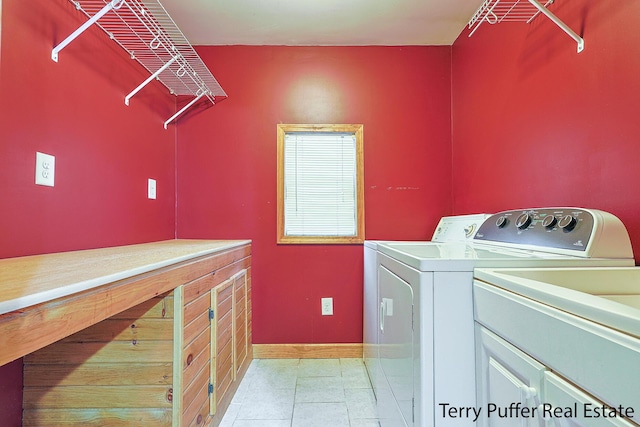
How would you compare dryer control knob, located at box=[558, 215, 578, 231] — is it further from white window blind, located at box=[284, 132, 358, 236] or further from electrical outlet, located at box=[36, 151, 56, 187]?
electrical outlet, located at box=[36, 151, 56, 187]

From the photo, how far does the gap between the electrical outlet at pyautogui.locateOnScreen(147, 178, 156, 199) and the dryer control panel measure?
1949mm

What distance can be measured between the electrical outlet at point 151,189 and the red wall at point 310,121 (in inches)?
11.3

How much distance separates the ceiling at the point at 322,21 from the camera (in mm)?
1845

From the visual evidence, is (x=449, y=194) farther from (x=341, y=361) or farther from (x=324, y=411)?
(x=324, y=411)

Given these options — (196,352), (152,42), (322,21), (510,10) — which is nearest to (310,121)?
(322,21)

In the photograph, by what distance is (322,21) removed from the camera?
79.0 inches

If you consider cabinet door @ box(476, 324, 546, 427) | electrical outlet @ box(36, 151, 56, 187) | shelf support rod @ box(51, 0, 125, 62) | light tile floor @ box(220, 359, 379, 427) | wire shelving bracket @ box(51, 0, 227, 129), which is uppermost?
wire shelving bracket @ box(51, 0, 227, 129)

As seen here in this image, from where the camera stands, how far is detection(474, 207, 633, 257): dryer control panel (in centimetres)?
94

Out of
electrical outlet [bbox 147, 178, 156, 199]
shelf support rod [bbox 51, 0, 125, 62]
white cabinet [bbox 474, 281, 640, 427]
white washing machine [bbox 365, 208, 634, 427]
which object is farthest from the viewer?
electrical outlet [bbox 147, 178, 156, 199]

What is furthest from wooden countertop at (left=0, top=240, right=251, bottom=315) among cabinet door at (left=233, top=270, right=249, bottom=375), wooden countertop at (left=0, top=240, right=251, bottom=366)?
cabinet door at (left=233, top=270, right=249, bottom=375)

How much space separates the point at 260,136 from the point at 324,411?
1802mm

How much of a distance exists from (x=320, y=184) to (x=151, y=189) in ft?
3.69

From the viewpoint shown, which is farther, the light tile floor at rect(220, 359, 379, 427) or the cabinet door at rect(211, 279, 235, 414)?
the light tile floor at rect(220, 359, 379, 427)

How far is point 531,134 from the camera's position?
1453mm
